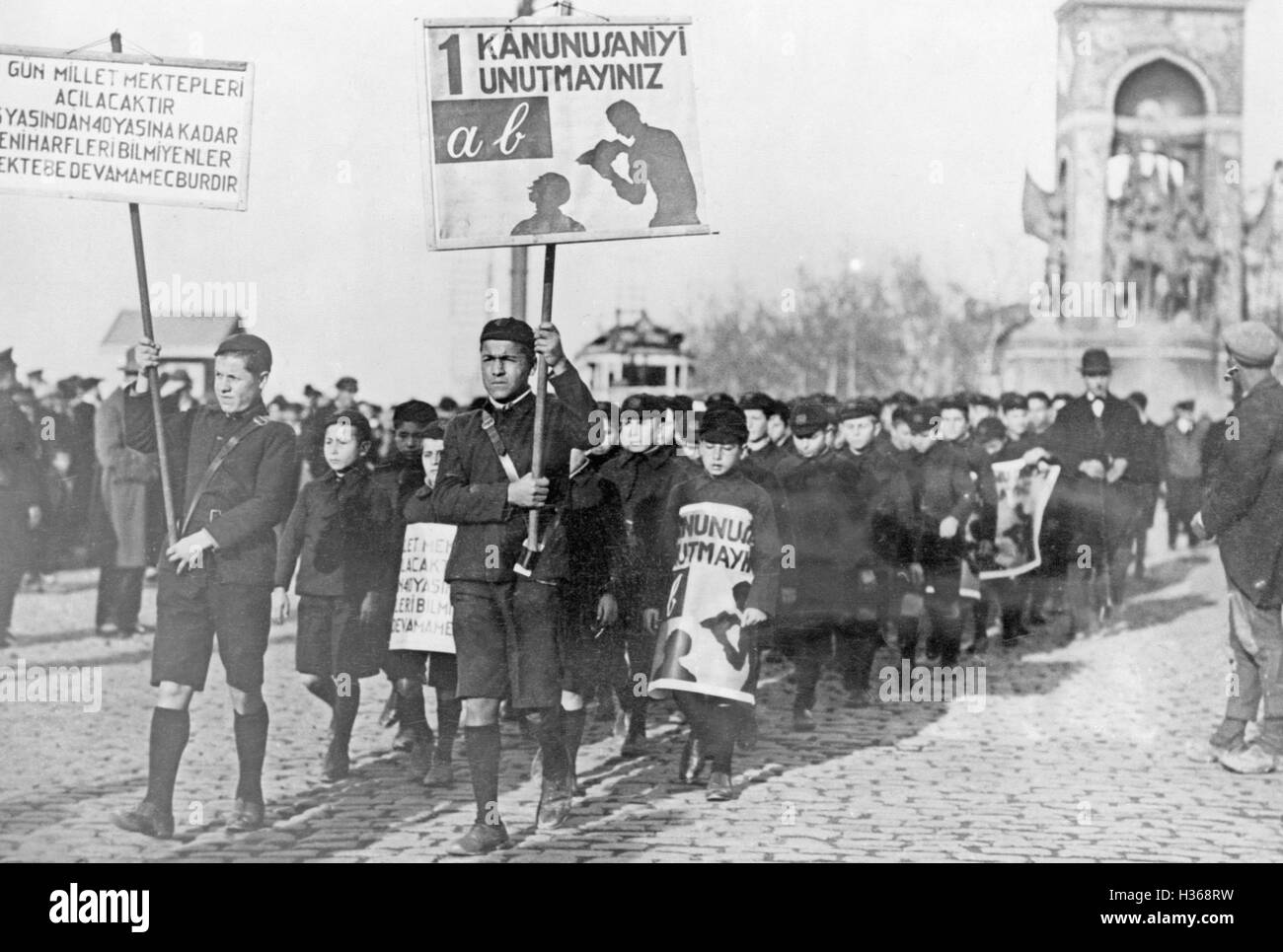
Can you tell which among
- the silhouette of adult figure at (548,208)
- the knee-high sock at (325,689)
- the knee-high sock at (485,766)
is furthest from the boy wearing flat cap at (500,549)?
the knee-high sock at (325,689)

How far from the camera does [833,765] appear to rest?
8.27 metres

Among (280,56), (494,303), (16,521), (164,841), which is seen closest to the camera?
(164,841)

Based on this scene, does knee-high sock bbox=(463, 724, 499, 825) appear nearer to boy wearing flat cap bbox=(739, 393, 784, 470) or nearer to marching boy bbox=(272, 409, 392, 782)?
marching boy bbox=(272, 409, 392, 782)

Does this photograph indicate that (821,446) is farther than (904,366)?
→ No

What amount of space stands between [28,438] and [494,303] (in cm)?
392

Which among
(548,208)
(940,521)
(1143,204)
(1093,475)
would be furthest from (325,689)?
(1143,204)

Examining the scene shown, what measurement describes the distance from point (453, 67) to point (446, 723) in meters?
2.94

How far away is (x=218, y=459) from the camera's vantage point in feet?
22.8

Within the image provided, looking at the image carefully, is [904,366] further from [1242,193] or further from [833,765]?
[833,765]

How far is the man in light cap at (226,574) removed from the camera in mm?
6828

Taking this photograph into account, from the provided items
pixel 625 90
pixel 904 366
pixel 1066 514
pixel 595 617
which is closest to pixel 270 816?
pixel 595 617

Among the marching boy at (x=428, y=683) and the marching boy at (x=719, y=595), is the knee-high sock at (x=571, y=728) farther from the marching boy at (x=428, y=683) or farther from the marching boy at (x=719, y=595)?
the marching boy at (x=428, y=683)

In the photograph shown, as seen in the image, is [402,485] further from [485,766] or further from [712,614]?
[485,766]

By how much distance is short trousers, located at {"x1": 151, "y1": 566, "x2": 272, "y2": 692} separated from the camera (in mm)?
6811
